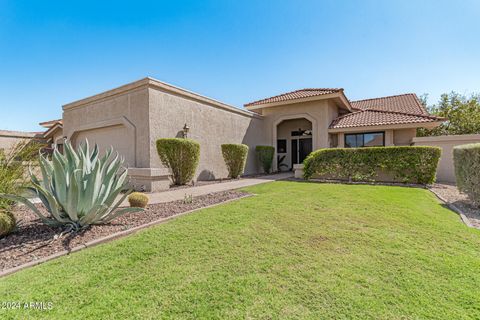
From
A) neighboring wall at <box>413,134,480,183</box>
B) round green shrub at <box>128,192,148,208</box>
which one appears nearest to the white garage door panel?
round green shrub at <box>128,192,148,208</box>

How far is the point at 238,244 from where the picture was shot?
3680 mm

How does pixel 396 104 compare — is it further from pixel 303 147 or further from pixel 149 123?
pixel 149 123

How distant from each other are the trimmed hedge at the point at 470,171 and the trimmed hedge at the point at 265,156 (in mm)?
10529

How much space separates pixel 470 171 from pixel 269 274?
784 centimetres

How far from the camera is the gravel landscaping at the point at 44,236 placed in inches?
132

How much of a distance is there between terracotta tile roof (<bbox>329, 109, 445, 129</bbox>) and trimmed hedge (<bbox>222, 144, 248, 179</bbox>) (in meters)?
6.94

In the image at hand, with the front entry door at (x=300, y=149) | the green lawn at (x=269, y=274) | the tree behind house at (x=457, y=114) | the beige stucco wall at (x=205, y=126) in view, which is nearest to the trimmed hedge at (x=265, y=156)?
the beige stucco wall at (x=205, y=126)

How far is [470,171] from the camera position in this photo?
6582 mm

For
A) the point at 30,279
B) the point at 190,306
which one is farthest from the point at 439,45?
the point at 30,279

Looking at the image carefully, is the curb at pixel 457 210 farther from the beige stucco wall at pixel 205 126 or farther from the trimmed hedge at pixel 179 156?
the beige stucco wall at pixel 205 126

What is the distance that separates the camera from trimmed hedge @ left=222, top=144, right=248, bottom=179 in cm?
1277

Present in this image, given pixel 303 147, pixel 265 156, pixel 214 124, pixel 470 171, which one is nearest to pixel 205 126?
pixel 214 124

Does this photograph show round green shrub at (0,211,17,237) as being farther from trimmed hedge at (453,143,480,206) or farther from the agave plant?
trimmed hedge at (453,143,480,206)

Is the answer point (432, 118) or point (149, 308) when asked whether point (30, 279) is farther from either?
point (432, 118)
